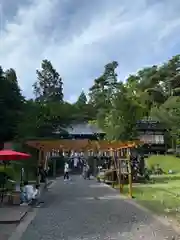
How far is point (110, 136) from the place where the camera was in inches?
1390

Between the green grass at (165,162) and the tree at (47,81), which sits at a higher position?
the tree at (47,81)

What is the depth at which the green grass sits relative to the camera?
1323 inches

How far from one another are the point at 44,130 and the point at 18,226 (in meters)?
25.9

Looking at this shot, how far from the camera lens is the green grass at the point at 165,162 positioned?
33.6m

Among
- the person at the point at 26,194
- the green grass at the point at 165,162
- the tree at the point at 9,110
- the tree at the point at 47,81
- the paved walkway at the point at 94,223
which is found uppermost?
the tree at the point at 47,81

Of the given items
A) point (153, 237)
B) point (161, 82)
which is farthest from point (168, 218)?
point (161, 82)

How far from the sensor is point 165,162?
3609 centimetres

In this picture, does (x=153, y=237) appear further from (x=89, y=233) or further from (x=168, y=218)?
(x=168, y=218)

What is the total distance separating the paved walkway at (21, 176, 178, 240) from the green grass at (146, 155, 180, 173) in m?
20.8

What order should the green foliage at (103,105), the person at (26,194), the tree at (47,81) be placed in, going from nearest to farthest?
the person at (26,194) → the green foliage at (103,105) → the tree at (47,81)

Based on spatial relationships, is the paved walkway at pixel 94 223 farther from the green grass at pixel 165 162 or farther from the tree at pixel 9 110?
the green grass at pixel 165 162

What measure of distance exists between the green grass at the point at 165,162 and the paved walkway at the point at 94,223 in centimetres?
2080

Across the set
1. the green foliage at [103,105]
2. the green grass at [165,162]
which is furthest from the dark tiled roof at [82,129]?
the green grass at [165,162]

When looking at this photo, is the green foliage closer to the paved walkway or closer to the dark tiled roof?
Result: the dark tiled roof
